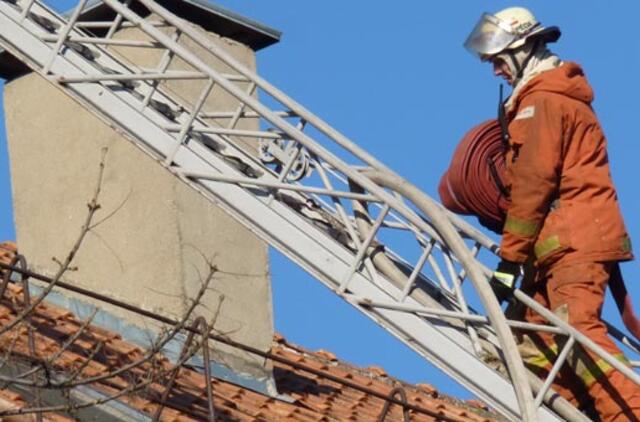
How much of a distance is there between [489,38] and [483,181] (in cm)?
75

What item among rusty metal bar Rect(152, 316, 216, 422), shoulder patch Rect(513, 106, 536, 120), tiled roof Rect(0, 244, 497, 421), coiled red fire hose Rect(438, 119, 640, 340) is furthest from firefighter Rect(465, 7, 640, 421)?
rusty metal bar Rect(152, 316, 216, 422)

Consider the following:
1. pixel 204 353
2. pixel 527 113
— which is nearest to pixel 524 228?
pixel 527 113

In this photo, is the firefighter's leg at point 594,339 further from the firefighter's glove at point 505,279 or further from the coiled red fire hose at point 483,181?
the coiled red fire hose at point 483,181

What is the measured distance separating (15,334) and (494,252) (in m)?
2.46

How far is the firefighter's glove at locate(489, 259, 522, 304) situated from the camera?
36.5ft

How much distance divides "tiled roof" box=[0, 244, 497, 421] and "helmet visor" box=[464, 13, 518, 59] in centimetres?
A: 187

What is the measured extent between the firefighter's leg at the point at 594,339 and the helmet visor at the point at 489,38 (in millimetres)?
1283

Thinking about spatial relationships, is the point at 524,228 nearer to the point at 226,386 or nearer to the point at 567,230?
the point at 567,230

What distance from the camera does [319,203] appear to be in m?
12.0

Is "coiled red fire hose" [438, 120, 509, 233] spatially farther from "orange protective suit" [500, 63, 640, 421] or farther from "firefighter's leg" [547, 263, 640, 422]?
"firefighter's leg" [547, 263, 640, 422]

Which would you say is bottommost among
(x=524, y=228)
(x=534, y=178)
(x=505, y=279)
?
(x=505, y=279)

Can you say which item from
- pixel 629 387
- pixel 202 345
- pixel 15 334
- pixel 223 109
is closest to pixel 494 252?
pixel 629 387

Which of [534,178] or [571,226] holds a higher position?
[534,178]

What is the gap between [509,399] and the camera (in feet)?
36.6
